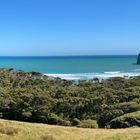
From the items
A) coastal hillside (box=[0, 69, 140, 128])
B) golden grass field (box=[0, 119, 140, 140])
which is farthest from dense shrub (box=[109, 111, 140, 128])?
golden grass field (box=[0, 119, 140, 140])

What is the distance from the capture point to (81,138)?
1619cm

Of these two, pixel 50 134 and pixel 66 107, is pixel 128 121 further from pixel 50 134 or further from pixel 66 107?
pixel 50 134

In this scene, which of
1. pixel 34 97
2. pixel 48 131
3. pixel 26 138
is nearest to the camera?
pixel 26 138

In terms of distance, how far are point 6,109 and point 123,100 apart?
15948mm

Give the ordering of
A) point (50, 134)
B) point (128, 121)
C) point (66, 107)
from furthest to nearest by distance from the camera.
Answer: point (66, 107)
point (128, 121)
point (50, 134)

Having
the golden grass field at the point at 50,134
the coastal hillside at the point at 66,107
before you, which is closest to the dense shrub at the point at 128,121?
the coastal hillside at the point at 66,107

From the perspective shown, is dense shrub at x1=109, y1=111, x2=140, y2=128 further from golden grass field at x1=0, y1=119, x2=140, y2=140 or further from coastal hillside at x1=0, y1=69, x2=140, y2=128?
golden grass field at x1=0, y1=119, x2=140, y2=140

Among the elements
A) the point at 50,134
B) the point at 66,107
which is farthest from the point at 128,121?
the point at 50,134

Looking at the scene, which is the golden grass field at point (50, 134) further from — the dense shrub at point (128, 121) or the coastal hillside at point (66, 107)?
the coastal hillside at point (66, 107)

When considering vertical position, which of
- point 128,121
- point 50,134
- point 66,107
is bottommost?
point 66,107

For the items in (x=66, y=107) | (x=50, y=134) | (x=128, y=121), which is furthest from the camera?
(x=66, y=107)

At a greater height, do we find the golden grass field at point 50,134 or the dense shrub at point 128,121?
the golden grass field at point 50,134

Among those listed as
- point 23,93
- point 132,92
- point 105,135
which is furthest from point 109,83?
point 105,135

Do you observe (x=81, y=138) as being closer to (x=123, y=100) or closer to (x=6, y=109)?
(x=6, y=109)
